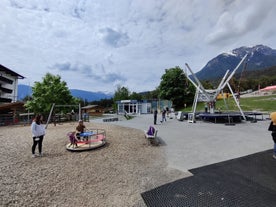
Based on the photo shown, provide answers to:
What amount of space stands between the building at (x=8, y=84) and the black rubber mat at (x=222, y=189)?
1982 inches

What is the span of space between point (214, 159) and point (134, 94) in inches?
2751

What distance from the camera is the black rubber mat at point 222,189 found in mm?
4086

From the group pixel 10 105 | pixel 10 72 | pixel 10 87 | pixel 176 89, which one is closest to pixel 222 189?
pixel 10 105

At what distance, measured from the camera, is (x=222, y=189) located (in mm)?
4586

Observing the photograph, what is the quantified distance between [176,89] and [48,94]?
33575 millimetres

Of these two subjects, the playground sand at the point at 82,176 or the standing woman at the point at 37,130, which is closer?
the playground sand at the point at 82,176

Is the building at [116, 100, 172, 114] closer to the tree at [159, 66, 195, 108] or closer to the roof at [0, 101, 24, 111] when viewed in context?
the tree at [159, 66, 195, 108]

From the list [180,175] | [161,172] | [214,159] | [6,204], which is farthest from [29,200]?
[214,159]

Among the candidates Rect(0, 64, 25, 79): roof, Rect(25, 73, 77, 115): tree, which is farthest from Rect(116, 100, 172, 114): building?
Rect(0, 64, 25, 79): roof

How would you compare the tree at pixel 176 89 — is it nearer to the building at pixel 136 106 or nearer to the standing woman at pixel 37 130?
the building at pixel 136 106

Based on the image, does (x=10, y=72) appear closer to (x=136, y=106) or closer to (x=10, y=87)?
(x=10, y=87)

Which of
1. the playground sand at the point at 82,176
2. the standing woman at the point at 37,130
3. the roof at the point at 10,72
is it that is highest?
the roof at the point at 10,72

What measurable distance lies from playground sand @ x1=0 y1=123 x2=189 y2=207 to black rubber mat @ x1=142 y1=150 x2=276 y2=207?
0.45m

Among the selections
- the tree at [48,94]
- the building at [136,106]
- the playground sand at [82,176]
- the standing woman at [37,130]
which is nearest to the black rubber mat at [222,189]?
the playground sand at [82,176]
